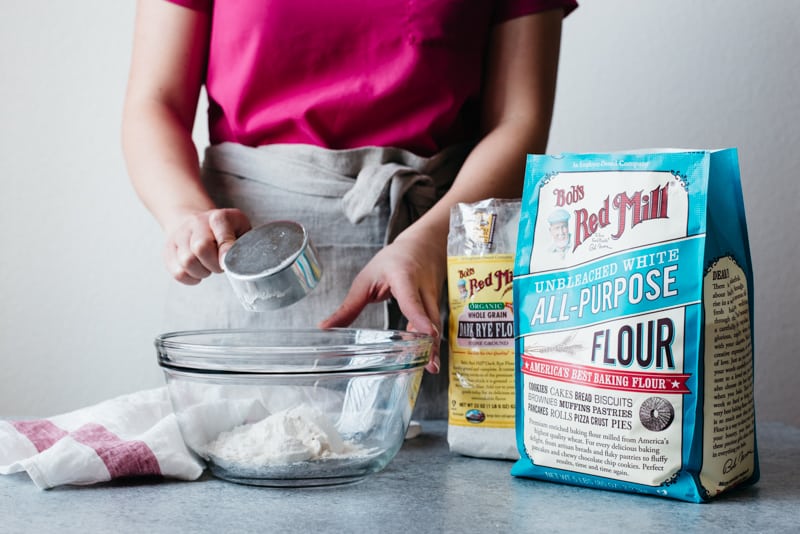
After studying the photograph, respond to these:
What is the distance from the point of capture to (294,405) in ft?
1.95

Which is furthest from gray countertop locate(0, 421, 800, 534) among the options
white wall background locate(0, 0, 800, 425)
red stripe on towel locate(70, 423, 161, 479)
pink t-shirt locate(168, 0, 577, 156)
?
white wall background locate(0, 0, 800, 425)

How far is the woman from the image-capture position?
2.88 ft

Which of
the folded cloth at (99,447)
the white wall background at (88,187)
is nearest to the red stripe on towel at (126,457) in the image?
the folded cloth at (99,447)

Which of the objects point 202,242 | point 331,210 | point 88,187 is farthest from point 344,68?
point 88,187

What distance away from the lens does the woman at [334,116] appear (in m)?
0.88

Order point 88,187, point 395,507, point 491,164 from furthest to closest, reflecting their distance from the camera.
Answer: point 88,187 → point 491,164 → point 395,507

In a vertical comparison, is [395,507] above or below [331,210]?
below

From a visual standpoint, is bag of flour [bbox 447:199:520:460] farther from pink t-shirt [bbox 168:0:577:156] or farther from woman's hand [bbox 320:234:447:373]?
pink t-shirt [bbox 168:0:577:156]

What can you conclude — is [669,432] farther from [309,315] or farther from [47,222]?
[47,222]

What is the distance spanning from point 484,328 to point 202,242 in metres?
0.24

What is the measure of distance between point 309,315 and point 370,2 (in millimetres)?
348

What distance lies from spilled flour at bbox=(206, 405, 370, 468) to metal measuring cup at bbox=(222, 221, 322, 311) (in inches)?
3.9

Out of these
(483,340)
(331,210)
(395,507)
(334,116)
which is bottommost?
(395,507)

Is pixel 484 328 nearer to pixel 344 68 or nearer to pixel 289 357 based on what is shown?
pixel 289 357
